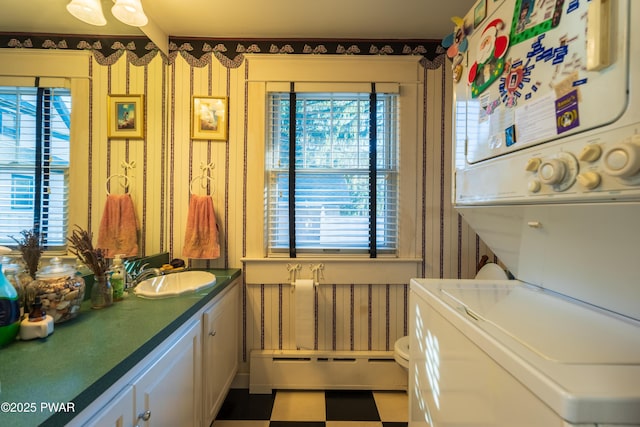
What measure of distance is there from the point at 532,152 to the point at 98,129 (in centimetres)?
178

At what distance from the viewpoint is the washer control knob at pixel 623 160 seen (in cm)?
45

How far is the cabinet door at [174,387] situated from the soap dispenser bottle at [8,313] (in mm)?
390

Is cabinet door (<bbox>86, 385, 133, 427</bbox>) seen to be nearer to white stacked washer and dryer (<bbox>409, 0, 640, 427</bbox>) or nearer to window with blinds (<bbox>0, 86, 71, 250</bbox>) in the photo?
window with blinds (<bbox>0, 86, 71, 250</bbox>)

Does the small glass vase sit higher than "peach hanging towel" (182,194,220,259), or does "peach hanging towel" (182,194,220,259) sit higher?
"peach hanging towel" (182,194,220,259)

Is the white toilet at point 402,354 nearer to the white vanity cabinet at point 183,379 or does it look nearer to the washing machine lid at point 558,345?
the washing machine lid at point 558,345

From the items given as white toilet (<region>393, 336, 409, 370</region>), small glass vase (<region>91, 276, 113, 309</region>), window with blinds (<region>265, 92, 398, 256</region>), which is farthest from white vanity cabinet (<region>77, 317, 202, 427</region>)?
white toilet (<region>393, 336, 409, 370</region>)

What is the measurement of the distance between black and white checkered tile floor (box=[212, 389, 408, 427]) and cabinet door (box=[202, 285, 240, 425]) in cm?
17

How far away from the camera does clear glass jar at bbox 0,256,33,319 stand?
34.3 inches

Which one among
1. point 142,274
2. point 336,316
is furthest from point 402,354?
point 142,274

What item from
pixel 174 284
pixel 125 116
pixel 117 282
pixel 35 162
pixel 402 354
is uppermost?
pixel 125 116

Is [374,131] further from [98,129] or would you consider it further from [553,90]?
[98,129]

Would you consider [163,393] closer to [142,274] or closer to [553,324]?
[142,274]

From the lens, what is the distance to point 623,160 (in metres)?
0.46

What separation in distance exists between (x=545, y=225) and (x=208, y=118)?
6.47ft
